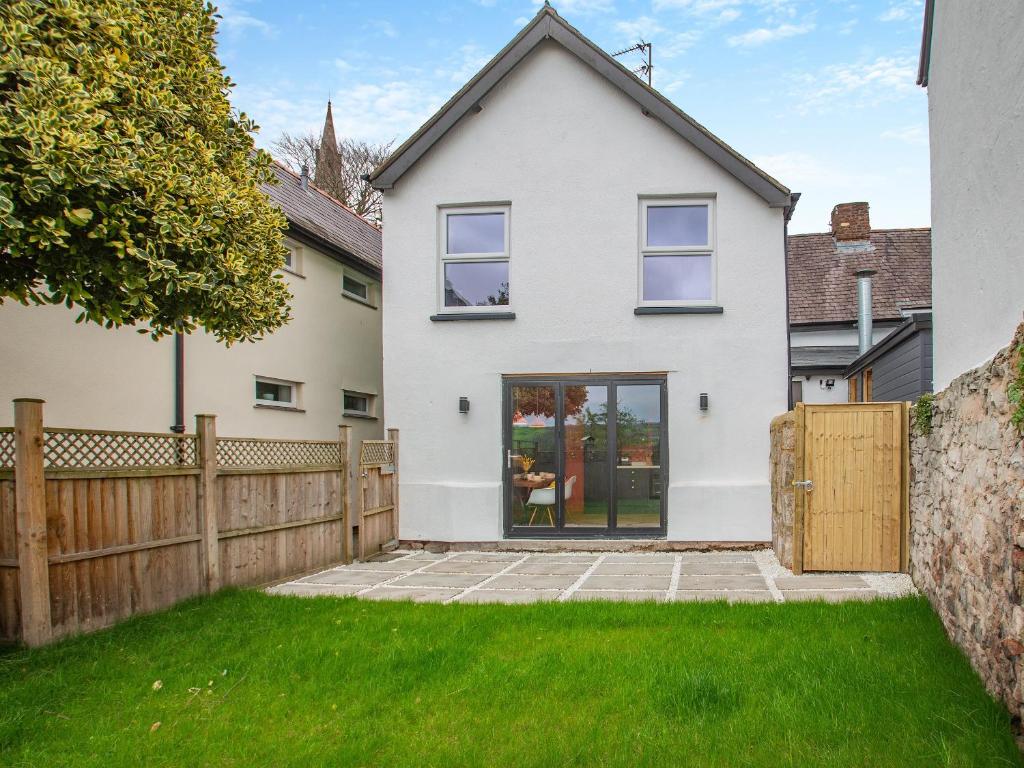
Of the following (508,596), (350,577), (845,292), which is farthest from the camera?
(845,292)

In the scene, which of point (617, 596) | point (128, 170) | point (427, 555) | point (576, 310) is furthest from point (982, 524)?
point (427, 555)

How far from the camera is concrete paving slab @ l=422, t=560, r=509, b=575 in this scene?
28.0 feet

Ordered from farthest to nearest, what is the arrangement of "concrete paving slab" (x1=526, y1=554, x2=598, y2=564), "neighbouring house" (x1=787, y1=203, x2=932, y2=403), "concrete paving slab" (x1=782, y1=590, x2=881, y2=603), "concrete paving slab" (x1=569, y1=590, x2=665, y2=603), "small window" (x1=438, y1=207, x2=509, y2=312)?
"neighbouring house" (x1=787, y1=203, x2=932, y2=403) < "small window" (x1=438, y1=207, x2=509, y2=312) < "concrete paving slab" (x1=526, y1=554, x2=598, y2=564) < "concrete paving slab" (x1=569, y1=590, x2=665, y2=603) < "concrete paving slab" (x1=782, y1=590, x2=881, y2=603)

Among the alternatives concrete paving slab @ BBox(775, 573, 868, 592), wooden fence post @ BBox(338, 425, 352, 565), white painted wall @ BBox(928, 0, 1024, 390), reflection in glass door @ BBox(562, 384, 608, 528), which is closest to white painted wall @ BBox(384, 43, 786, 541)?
reflection in glass door @ BBox(562, 384, 608, 528)

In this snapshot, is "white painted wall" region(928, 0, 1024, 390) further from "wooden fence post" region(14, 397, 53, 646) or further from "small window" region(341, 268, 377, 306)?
"small window" region(341, 268, 377, 306)

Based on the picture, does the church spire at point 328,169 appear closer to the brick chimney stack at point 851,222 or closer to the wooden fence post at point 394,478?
the brick chimney stack at point 851,222

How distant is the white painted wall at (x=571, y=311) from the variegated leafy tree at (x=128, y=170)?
4674 mm

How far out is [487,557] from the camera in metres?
9.52

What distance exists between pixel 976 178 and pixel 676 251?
5.55 m

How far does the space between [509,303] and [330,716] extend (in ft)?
23.1

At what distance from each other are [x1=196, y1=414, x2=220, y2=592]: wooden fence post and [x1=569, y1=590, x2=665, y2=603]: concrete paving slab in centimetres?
335

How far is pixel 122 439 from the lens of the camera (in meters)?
6.02

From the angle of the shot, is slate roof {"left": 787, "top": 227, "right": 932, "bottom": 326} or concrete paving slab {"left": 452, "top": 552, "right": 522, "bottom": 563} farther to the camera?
slate roof {"left": 787, "top": 227, "right": 932, "bottom": 326}

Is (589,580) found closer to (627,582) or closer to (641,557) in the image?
(627,582)
